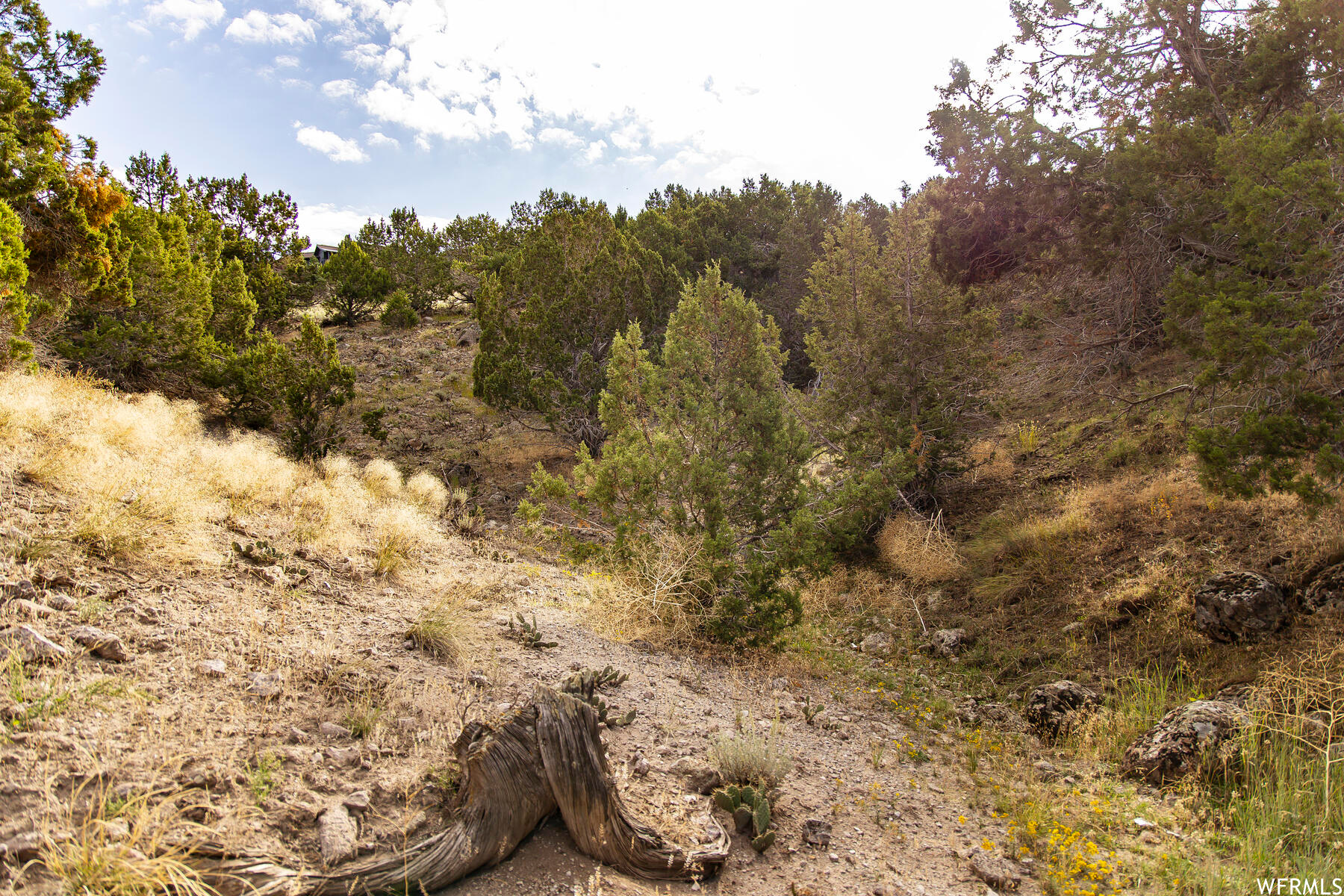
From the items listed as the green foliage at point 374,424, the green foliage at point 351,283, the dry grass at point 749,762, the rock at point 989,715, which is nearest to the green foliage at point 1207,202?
the rock at point 989,715

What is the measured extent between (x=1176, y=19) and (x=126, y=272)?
18.0 m

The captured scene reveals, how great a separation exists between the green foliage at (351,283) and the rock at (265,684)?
2414 cm

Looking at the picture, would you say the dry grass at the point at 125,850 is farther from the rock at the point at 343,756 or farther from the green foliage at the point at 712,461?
the green foliage at the point at 712,461

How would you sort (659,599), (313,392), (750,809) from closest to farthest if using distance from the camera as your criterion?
(750,809) → (659,599) → (313,392)

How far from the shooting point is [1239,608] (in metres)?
5.59

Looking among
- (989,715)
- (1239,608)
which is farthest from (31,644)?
(1239,608)

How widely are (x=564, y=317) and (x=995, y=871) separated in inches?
546

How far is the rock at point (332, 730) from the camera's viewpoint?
3398mm

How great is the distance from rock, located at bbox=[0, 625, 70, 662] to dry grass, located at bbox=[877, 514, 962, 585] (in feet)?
30.1

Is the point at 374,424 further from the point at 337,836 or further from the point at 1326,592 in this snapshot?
the point at 1326,592

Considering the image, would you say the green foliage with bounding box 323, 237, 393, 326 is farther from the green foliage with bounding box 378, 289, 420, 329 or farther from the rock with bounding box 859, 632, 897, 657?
the rock with bounding box 859, 632, 897, 657

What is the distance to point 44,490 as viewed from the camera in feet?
17.2

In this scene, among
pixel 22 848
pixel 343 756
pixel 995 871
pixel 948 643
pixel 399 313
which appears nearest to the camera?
pixel 22 848

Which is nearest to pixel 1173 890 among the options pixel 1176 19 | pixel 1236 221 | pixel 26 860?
pixel 26 860
